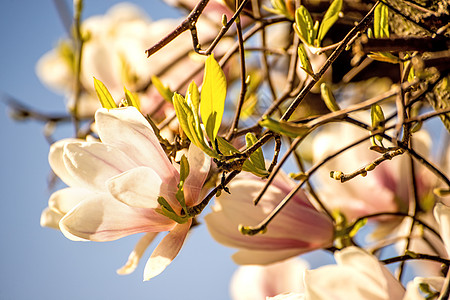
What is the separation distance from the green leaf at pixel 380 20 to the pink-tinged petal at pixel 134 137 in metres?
0.12

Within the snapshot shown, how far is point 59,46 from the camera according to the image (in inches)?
26.5

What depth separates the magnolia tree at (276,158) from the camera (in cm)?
21

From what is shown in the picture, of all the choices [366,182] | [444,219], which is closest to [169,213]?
[444,219]

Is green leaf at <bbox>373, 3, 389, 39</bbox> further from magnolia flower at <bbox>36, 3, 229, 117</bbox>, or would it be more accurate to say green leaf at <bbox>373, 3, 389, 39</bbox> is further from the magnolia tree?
magnolia flower at <bbox>36, 3, 229, 117</bbox>

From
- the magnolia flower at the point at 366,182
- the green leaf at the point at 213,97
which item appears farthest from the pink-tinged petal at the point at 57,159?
the magnolia flower at the point at 366,182

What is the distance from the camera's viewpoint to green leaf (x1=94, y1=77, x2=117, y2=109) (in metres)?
0.24

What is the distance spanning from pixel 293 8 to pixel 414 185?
5.6 inches

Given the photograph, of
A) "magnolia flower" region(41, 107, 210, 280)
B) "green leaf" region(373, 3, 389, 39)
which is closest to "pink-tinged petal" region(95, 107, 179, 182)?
"magnolia flower" region(41, 107, 210, 280)

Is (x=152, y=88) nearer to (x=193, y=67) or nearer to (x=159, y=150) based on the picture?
(x=193, y=67)

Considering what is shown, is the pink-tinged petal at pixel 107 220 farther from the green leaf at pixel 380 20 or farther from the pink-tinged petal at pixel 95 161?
the green leaf at pixel 380 20

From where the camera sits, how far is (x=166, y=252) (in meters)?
0.24

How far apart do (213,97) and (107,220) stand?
79 millimetres

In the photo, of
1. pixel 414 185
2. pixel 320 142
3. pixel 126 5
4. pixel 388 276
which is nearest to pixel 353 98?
pixel 320 142

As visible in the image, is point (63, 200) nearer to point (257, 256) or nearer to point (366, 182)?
point (257, 256)
